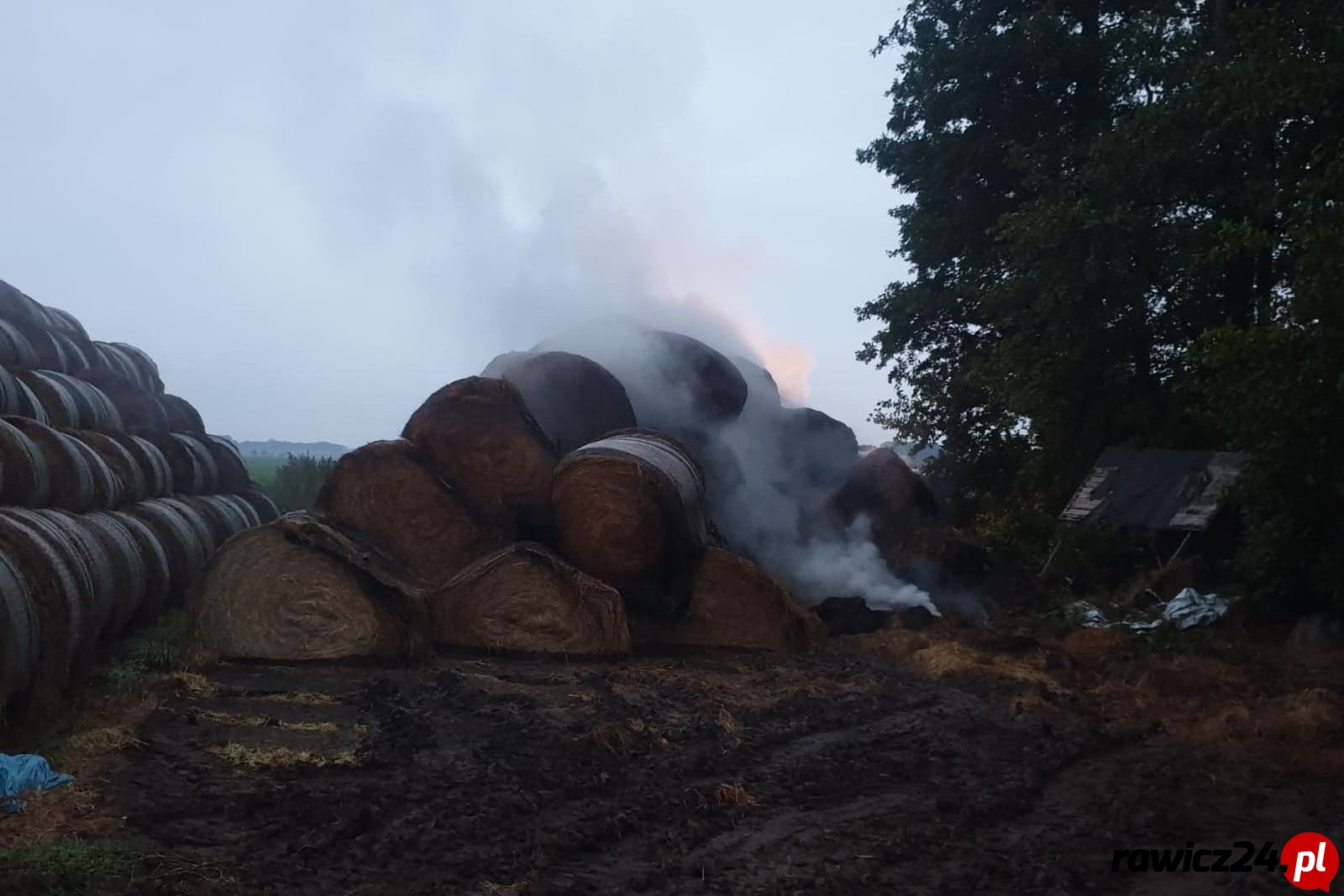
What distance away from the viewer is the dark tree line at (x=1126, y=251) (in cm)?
1035

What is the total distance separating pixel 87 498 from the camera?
9688 mm

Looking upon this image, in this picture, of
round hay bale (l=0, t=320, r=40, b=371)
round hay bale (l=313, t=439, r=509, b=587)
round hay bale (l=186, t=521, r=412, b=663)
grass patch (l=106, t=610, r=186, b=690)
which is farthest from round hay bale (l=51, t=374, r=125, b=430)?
round hay bale (l=186, t=521, r=412, b=663)

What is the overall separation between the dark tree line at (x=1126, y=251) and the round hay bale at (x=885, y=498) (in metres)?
2.01

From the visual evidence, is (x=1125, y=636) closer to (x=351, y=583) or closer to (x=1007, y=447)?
→ (x=351, y=583)

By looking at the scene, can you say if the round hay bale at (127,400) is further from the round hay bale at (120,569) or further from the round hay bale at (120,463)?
the round hay bale at (120,569)

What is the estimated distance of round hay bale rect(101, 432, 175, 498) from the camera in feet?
39.0

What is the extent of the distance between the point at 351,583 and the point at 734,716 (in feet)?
11.0

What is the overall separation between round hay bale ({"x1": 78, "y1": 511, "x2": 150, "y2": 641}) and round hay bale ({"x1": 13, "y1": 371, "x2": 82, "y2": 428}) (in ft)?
5.77

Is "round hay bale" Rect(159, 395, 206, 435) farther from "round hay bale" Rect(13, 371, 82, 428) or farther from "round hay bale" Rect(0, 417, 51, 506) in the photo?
"round hay bale" Rect(0, 417, 51, 506)

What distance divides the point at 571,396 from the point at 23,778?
308 inches

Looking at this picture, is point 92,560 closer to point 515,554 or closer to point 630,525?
point 515,554

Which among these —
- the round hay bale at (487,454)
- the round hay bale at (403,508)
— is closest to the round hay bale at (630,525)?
the round hay bale at (487,454)

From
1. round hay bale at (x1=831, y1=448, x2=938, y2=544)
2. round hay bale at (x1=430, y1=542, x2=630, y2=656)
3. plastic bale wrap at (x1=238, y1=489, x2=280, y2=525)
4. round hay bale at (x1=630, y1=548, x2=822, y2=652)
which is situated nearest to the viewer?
round hay bale at (x1=430, y1=542, x2=630, y2=656)

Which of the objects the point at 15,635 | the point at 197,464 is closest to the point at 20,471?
the point at 15,635
